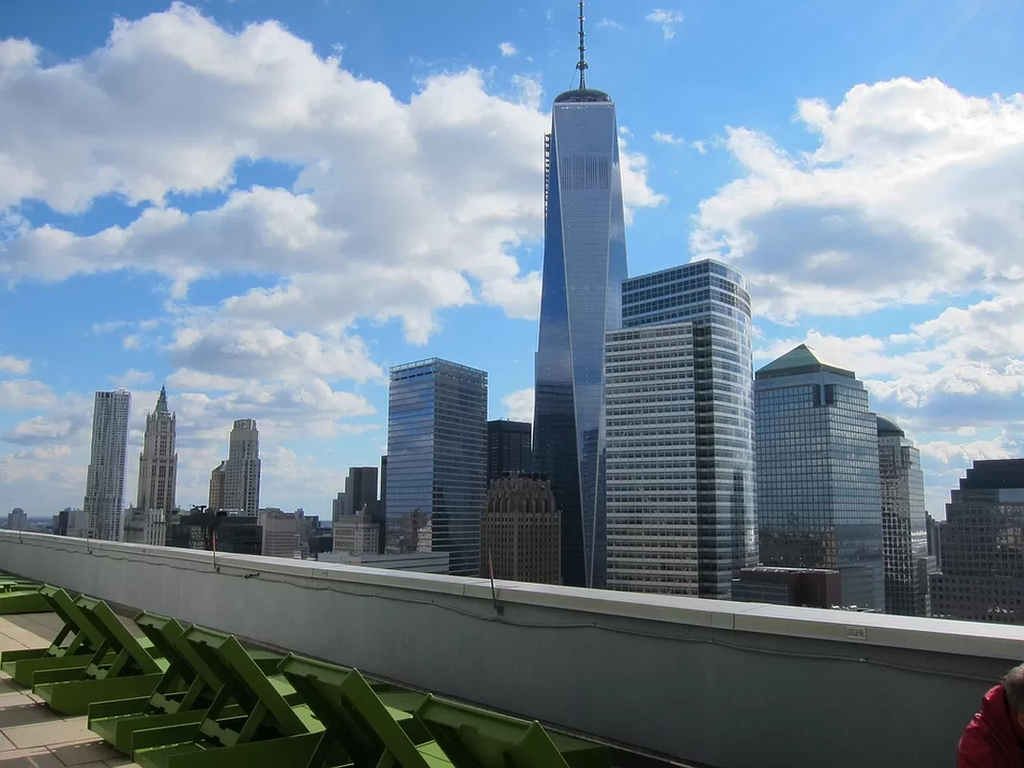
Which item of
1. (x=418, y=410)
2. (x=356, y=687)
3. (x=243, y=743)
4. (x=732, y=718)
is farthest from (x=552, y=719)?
(x=418, y=410)

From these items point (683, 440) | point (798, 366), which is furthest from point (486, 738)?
point (798, 366)

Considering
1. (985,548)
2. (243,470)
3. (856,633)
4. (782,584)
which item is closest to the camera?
(856,633)

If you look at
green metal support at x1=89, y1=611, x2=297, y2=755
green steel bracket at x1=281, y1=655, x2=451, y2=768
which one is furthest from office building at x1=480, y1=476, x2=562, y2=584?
green steel bracket at x1=281, y1=655, x2=451, y2=768

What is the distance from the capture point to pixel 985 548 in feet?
365

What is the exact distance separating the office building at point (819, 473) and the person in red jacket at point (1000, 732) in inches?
5697

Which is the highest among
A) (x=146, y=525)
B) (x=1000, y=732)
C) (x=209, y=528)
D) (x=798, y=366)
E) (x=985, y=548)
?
(x=798, y=366)

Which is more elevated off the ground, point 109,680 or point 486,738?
point 486,738

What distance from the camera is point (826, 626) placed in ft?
10.9

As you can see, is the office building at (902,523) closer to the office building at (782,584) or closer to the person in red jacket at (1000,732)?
the office building at (782,584)

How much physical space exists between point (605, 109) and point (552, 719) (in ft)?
585

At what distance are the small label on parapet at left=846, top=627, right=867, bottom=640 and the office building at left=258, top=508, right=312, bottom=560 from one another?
346ft

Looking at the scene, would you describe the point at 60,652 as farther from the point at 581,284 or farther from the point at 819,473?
the point at 819,473

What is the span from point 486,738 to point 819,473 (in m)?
159

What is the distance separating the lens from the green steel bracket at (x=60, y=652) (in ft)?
17.9
